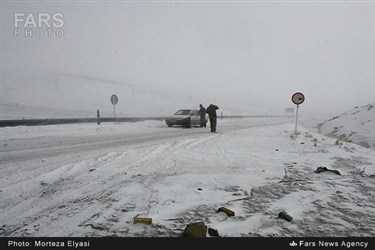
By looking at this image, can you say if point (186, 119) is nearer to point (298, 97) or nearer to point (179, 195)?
point (298, 97)

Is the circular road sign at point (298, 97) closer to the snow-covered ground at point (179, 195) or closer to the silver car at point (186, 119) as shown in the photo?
the snow-covered ground at point (179, 195)

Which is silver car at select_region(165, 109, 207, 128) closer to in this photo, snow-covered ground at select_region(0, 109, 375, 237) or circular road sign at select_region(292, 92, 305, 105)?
circular road sign at select_region(292, 92, 305, 105)

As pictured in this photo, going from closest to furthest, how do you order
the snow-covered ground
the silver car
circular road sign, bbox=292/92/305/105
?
the snow-covered ground, circular road sign, bbox=292/92/305/105, the silver car

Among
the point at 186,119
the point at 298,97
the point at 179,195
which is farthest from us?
the point at 186,119

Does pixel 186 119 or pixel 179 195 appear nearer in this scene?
pixel 179 195

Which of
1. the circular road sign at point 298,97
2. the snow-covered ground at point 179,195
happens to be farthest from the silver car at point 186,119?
the snow-covered ground at point 179,195

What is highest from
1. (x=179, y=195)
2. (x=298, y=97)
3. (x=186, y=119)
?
(x=298, y=97)

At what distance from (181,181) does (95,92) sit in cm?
6579

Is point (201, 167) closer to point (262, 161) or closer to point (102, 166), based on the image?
point (262, 161)

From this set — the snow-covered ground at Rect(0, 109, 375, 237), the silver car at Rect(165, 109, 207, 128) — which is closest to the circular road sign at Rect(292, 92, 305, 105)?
the snow-covered ground at Rect(0, 109, 375, 237)

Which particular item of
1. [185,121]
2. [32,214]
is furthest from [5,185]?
[185,121]

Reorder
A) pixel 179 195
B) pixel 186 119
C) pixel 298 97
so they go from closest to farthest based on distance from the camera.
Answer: pixel 179 195
pixel 298 97
pixel 186 119

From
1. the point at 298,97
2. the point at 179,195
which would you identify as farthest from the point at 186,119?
the point at 179,195
